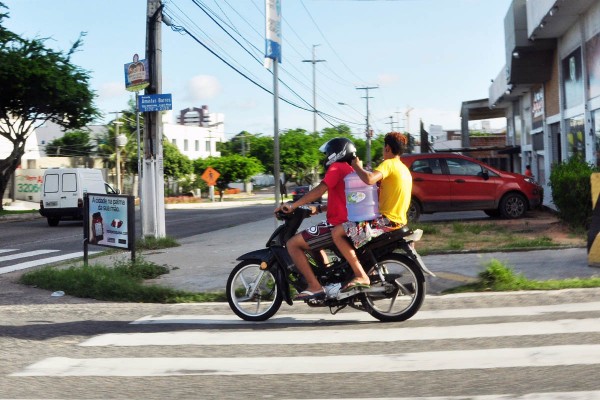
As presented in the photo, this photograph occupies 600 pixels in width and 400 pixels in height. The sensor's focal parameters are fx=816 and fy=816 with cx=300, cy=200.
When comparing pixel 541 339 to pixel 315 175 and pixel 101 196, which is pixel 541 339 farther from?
pixel 315 175

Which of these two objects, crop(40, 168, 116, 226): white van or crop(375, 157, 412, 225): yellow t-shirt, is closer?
crop(375, 157, 412, 225): yellow t-shirt

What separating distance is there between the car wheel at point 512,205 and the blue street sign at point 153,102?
908cm

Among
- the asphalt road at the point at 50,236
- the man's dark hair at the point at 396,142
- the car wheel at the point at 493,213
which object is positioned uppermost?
the man's dark hair at the point at 396,142

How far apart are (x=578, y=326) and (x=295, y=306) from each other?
2.96 m

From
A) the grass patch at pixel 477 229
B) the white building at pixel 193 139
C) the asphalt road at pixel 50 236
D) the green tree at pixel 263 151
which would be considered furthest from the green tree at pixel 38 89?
the white building at pixel 193 139

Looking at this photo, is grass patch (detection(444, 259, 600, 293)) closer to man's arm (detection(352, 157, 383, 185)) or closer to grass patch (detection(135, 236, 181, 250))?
man's arm (detection(352, 157, 383, 185))

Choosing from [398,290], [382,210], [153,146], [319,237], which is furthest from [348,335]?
[153,146]

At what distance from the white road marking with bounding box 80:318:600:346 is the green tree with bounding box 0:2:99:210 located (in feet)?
97.0

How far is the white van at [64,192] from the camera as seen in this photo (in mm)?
27500

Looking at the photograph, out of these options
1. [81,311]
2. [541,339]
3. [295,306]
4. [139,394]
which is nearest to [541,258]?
[295,306]

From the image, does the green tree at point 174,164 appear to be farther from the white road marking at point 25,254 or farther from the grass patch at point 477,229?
the grass patch at point 477,229

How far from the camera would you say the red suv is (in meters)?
20.6

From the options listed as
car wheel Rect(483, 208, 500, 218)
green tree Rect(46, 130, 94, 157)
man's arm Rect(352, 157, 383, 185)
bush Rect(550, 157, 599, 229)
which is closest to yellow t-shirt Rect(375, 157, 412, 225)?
man's arm Rect(352, 157, 383, 185)

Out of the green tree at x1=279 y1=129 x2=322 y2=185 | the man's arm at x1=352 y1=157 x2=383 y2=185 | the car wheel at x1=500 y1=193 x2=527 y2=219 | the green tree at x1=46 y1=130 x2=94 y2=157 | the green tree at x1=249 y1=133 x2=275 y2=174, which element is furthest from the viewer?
the green tree at x1=249 y1=133 x2=275 y2=174
